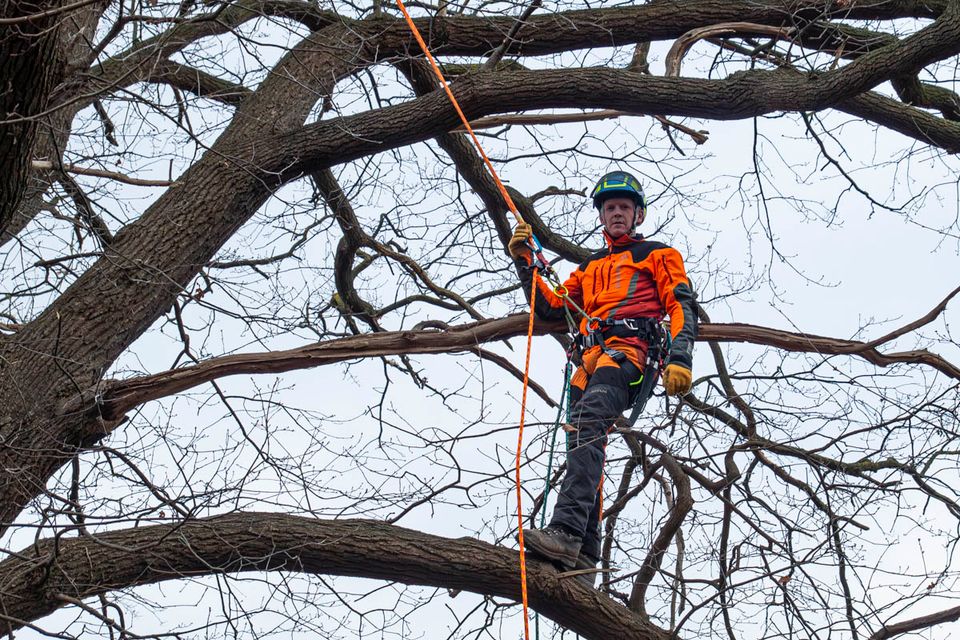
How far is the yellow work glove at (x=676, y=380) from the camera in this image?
4.56 meters

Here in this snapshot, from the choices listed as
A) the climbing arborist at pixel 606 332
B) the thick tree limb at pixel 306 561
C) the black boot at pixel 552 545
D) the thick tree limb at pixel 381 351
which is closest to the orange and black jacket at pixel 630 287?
the climbing arborist at pixel 606 332

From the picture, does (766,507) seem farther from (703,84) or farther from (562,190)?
(562,190)

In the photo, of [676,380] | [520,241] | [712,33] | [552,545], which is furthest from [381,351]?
[712,33]

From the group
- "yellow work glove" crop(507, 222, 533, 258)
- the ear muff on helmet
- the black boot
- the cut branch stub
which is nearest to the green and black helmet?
the ear muff on helmet

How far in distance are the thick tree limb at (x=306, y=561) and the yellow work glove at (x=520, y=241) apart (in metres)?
1.58

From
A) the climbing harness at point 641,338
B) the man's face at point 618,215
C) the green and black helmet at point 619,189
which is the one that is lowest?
the climbing harness at point 641,338

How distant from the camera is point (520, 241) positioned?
17.6 feet

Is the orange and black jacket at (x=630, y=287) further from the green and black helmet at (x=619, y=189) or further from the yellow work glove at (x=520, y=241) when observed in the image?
the green and black helmet at (x=619, y=189)

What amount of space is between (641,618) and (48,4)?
3105mm

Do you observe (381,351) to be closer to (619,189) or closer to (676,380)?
(676,380)

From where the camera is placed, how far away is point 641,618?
4.43m

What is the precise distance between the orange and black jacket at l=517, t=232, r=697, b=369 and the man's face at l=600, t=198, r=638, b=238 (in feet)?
0.15

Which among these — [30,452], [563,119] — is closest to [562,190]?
[563,119]

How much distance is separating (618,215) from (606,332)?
680mm
